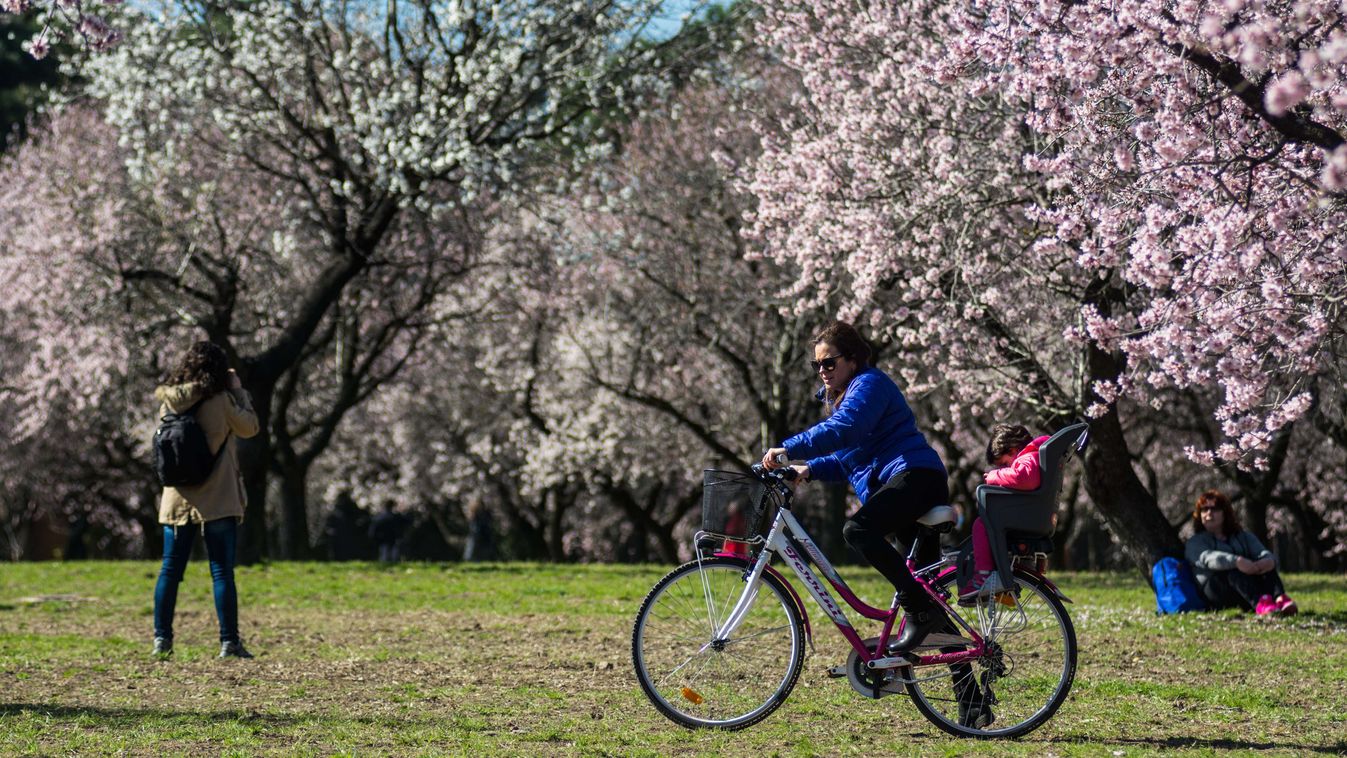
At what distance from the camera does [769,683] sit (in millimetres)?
6691

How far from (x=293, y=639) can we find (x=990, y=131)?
7.41 meters

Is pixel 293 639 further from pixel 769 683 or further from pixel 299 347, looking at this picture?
pixel 299 347

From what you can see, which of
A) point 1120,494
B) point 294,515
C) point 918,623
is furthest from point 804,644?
point 294,515

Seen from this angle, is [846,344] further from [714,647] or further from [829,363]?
[714,647]

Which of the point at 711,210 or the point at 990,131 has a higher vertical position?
the point at 711,210

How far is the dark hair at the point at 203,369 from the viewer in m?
9.44

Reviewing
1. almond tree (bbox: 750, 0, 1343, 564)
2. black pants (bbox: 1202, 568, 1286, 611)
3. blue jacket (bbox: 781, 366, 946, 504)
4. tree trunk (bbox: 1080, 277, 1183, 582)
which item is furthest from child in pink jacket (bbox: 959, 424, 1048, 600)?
tree trunk (bbox: 1080, 277, 1183, 582)

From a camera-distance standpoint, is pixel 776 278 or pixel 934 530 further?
pixel 776 278

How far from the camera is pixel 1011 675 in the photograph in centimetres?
661

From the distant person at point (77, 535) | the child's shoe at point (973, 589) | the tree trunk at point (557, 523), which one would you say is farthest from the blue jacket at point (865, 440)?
the distant person at point (77, 535)

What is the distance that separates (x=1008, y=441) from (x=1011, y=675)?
4.48ft

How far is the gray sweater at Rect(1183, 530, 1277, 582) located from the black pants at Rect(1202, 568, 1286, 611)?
0.12 metres

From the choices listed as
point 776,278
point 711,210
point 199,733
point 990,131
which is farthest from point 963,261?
point 711,210

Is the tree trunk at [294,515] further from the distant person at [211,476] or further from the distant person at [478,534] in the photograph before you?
the distant person at [211,476]
